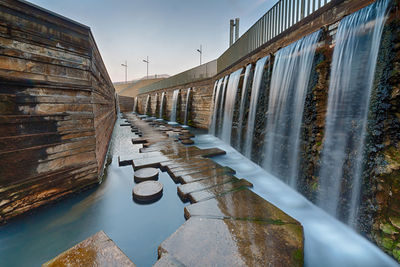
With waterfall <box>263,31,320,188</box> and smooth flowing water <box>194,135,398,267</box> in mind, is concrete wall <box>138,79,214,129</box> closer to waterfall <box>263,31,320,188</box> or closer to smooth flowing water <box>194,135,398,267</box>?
waterfall <box>263,31,320,188</box>

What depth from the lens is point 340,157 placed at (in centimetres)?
248

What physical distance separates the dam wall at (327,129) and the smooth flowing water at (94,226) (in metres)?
2.50

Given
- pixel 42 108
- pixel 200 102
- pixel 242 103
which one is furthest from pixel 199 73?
pixel 42 108

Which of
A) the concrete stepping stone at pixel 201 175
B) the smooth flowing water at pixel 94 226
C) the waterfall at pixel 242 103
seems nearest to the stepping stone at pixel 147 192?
the smooth flowing water at pixel 94 226

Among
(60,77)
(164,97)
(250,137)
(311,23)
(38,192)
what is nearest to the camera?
(38,192)

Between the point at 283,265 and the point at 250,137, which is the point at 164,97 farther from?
the point at 283,265

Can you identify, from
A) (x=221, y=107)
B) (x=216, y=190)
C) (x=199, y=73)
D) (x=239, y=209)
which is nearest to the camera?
(x=239, y=209)

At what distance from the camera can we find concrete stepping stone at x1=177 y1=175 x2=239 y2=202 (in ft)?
8.75

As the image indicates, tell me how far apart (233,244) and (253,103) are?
4418 mm

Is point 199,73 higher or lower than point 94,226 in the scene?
higher

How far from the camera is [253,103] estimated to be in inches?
203

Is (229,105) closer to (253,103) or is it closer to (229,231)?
(253,103)

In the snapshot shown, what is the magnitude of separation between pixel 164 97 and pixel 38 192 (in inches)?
693

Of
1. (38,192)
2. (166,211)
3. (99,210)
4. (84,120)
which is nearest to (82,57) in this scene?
(84,120)
